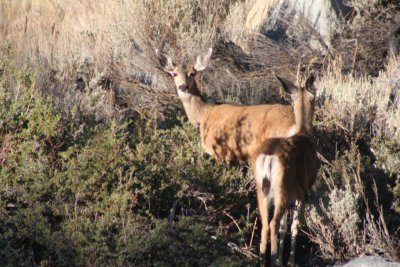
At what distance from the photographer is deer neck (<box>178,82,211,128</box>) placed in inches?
417

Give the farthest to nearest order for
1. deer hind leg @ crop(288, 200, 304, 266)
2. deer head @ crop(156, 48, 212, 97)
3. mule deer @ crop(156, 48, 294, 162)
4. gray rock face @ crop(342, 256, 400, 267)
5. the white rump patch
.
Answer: deer head @ crop(156, 48, 212, 97), mule deer @ crop(156, 48, 294, 162), deer hind leg @ crop(288, 200, 304, 266), the white rump patch, gray rock face @ crop(342, 256, 400, 267)

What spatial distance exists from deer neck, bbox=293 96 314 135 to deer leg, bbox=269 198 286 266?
50.7 inches

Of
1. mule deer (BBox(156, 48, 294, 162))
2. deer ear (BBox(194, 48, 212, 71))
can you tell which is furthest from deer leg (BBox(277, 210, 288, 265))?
deer ear (BBox(194, 48, 212, 71))

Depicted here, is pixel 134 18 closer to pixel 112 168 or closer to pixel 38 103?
pixel 38 103

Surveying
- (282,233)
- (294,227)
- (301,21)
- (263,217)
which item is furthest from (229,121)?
(301,21)

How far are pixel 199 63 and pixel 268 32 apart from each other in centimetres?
250

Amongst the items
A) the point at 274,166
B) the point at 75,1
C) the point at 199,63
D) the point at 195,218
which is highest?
the point at 75,1

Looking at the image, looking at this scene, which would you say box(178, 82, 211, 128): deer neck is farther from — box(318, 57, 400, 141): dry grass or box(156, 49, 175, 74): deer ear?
box(318, 57, 400, 141): dry grass

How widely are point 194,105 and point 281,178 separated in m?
3.51

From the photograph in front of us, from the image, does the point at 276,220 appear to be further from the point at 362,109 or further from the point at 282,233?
the point at 362,109

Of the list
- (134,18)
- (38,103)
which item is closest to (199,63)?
(134,18)

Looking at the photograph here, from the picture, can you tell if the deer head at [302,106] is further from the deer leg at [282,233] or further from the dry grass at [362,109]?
the deer leg at [282,233]

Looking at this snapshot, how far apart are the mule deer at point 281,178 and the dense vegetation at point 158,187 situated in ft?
0.75

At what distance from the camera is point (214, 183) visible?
8266 mm
